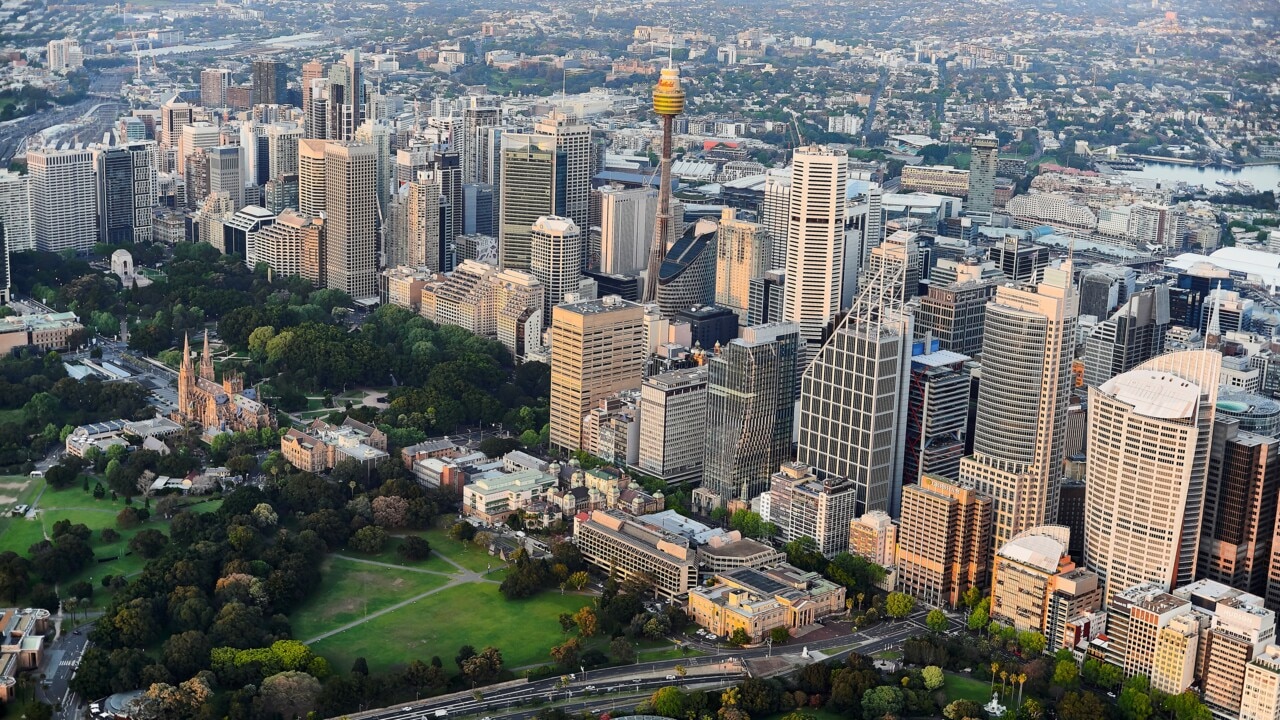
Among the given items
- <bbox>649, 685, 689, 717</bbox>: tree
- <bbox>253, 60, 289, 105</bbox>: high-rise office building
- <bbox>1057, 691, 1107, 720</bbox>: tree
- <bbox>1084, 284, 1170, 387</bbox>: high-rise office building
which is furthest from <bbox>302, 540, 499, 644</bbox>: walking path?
<bbox>253, 60, 289, 105</bbox>: high-rise office building

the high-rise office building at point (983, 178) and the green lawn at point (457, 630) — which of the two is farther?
the high-rise office building at point (983, 178)

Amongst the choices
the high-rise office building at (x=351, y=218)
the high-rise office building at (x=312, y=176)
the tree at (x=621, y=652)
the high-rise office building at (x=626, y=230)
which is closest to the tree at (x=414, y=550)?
the tree at (x=621, y=652)

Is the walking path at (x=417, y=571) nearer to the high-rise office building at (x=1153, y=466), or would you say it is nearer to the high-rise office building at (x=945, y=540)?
the high-rise office building at (x=945, y=540)

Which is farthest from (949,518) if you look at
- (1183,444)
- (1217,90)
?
(1217,90)

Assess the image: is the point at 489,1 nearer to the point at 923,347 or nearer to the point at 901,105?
the point at 901,105

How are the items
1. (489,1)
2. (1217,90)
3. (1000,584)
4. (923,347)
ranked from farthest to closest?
(489,1) < (1217,90) < (923,347) < (1000,584)

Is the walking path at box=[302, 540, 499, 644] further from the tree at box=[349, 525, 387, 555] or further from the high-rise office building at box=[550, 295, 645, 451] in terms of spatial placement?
the high-rise office building at box=[550, 295, 645, 451]
